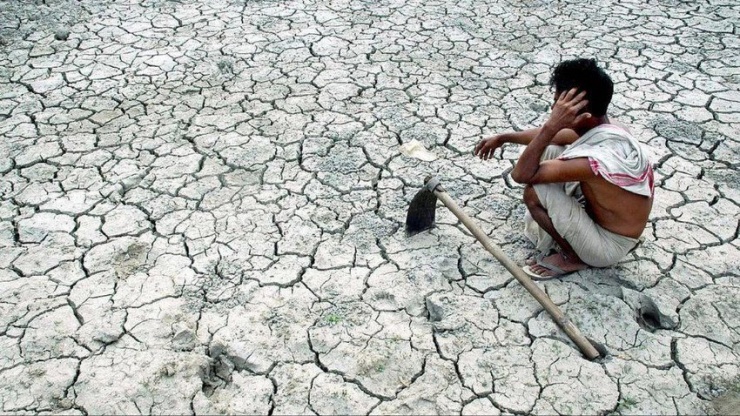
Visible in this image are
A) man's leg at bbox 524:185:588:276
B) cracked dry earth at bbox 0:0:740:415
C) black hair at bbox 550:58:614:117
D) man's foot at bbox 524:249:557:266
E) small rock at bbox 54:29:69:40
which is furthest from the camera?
small rock at bbox 54:29:69:40

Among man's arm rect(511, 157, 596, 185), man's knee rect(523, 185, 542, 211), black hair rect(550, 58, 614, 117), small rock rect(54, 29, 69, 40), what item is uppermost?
black hair rect(550, 58, 614, 117)

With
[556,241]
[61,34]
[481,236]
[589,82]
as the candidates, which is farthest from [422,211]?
[61,34]

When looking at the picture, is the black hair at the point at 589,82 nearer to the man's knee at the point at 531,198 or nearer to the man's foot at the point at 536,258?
the man's knee at the point at 531,198

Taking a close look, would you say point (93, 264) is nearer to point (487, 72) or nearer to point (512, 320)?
point (512, 320)

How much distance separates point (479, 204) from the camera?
11.6 feet

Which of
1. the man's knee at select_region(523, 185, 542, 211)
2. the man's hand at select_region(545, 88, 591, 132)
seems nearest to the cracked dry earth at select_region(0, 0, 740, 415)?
the man's knee at select_region(523, 185, 542, 211)

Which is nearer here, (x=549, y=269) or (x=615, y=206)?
(x=615, y=206)

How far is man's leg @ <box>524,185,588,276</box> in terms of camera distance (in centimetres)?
293

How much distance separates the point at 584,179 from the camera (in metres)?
2.67

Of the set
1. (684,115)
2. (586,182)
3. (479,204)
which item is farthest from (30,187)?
(684,115)

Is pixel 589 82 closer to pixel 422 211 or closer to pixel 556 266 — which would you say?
pixel 556 266

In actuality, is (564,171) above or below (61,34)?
above

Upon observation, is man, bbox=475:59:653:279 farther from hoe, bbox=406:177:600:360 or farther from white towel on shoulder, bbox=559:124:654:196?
hoe, bbox=406:177:600:360

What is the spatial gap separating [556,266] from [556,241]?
12 centimetres
